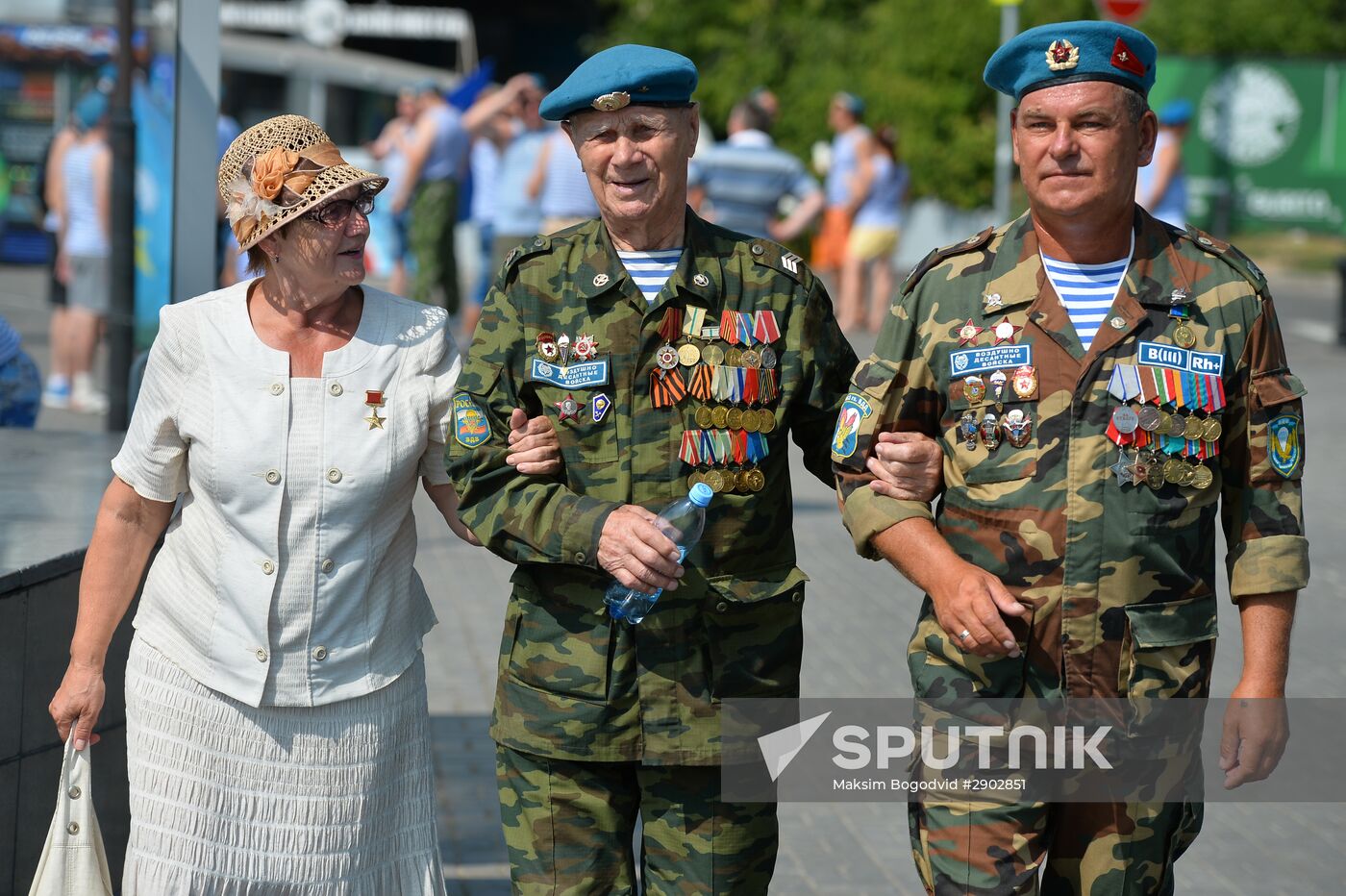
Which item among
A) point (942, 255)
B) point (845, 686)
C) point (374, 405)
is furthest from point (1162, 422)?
point (845, 686)

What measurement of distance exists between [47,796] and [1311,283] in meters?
25.1

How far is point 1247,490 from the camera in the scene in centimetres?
344

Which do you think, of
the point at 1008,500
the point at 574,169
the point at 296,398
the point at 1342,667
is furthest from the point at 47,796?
the point at 574,169

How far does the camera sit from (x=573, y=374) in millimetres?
3729

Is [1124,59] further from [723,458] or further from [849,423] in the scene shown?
[723,458]

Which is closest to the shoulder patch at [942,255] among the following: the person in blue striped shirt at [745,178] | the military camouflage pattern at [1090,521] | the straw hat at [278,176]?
the military camouflage pattern at [1090,521]

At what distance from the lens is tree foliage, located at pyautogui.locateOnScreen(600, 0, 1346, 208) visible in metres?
25.6

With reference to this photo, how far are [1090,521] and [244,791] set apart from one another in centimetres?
180

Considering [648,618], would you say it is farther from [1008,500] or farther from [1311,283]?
[1311,283]

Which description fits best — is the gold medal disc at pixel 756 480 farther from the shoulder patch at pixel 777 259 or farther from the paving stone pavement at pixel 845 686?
the paving stone pavement at pixel 845 686

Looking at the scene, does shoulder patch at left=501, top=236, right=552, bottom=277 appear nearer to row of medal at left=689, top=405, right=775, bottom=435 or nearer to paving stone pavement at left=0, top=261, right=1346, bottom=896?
row of medal at left=689, top=405, right=775, bottom=435

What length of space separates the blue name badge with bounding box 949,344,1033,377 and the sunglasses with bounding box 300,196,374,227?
1.25m

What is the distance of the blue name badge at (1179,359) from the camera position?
341cm

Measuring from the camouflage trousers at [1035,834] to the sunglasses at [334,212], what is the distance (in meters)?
1.46
